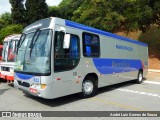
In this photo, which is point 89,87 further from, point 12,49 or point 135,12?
point 135,12

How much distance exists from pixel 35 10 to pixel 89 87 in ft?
133

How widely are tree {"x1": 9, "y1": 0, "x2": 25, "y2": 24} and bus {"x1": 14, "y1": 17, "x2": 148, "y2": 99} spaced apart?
39671 millimetres

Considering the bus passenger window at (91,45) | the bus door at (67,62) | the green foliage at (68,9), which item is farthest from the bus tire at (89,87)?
the green foliage at (68,9)

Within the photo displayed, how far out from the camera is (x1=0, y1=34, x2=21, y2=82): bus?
37.0 ft

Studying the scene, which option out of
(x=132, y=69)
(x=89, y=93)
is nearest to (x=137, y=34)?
(x=132, y=69)

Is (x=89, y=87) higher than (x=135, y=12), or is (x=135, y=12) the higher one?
(x=135, y=12)

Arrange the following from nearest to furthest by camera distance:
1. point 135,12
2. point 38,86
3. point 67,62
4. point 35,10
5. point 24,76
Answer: point 38,86 < point 67,62 < point 24,76 < point 135,12 < point 35,10

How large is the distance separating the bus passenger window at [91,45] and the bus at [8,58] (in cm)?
401

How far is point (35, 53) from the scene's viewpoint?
8.14 meters

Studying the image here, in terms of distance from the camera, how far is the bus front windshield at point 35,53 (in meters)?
7.71

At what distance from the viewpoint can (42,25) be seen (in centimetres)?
836

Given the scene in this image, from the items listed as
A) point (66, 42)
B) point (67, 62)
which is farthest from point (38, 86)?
point (66, 42)

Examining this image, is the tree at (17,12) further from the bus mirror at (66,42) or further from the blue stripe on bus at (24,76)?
the bus mirror at (66,42)

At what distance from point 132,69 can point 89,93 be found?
4721mm
